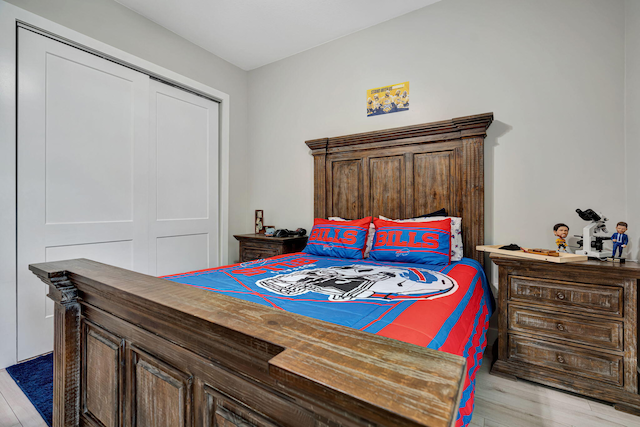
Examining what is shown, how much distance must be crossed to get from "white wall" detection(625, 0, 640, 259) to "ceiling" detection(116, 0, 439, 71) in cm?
140

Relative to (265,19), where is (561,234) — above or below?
below

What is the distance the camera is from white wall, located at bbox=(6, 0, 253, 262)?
2.31 m

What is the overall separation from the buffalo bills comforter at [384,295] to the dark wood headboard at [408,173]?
1.89ft

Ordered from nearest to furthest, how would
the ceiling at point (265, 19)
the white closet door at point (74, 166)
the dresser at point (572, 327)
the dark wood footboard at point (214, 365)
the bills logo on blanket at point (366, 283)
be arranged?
the dark wood footboard at point (214, 365) → the bills logo on blanket at point (366, 283) → the dresser at point (572, 327) → the white closet door at point (74, 166) → the ceiling at point (265, 19)

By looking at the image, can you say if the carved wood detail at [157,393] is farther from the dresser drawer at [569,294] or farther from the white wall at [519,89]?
the white wall at [519,89]

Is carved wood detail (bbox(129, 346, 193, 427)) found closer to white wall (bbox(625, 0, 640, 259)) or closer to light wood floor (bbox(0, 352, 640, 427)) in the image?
light wood floor (bbox(0, 352, 640, 427))

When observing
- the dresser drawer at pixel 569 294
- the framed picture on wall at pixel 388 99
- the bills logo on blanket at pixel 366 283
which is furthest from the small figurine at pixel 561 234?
the framed picture on wall at pixel 388 99

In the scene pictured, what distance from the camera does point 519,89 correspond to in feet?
7.43

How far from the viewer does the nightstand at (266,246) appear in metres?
2.93

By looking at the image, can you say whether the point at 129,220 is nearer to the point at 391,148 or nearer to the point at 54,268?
the point at 54,268

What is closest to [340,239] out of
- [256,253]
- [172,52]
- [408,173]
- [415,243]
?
[415,243]

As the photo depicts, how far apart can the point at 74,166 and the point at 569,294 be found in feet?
11.7

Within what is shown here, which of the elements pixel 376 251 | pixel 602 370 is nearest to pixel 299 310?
pixel 376 251

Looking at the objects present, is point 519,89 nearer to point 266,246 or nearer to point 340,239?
point 340,239
